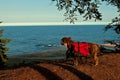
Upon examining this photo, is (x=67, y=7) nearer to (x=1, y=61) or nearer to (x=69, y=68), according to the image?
(x=69, y=68)

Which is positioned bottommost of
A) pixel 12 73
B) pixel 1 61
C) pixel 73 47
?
pixel 1 61

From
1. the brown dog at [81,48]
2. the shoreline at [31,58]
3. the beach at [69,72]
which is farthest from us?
the shoreline at [31,58]

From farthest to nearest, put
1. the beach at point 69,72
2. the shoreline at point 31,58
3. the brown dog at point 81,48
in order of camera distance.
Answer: the shoreline at point 31,58
the brown dog at point 81,48
the beach at point 69,72

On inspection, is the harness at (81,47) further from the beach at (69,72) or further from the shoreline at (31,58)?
the shoreline at (31,58)

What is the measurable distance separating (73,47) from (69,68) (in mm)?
1069

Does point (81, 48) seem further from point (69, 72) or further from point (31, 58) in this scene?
point (31, 58)

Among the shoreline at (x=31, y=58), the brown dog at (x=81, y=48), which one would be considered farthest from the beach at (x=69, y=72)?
the shoreline at (x=31, y=58)

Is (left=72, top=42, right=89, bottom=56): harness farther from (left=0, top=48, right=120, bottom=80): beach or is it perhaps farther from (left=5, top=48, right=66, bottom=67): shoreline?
(left=5, top=48, right=66, bottom=67): shoreline

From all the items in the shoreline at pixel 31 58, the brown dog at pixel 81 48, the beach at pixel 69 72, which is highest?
the brown dog at pixel 81 48

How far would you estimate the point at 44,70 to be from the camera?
16.3 meters

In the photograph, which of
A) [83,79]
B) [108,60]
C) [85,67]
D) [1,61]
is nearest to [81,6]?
[108,60]

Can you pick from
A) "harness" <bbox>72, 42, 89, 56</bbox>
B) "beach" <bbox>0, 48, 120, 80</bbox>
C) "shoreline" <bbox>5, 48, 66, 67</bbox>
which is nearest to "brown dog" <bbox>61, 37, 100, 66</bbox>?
"harness" <bbox>72, 42, 89, 56</bbox>

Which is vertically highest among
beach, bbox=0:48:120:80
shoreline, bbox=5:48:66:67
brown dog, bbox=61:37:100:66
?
brown dog, bbox=61:37:100:66

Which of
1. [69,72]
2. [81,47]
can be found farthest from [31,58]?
[69,72]
